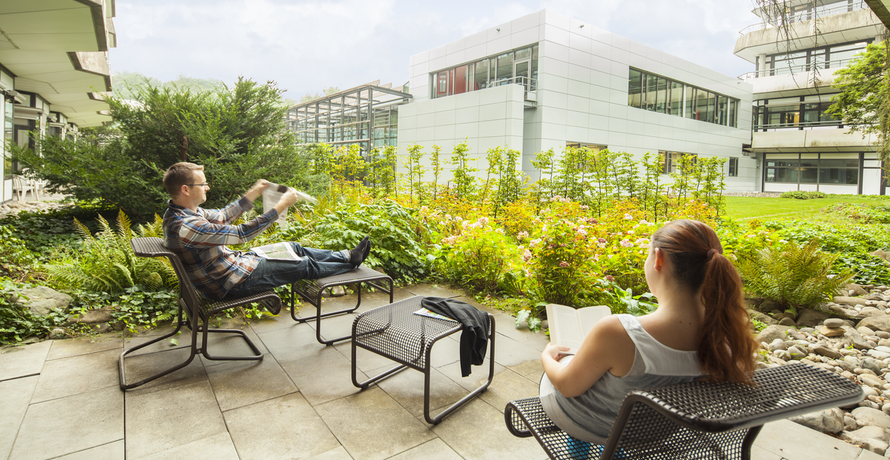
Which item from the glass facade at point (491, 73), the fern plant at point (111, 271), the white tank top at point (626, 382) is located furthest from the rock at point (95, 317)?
the glass facade at point (491, 73)

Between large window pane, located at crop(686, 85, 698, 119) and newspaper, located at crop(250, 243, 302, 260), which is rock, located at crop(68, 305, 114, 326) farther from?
large window pane, located at crop(686, 85, 698, 119)

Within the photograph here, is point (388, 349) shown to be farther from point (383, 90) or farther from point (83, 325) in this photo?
point (383, 90)

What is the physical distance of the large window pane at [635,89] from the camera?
2345cm

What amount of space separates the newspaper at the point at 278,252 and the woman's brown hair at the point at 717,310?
288 centimetres

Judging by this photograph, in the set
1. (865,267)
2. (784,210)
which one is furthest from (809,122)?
(865,267)

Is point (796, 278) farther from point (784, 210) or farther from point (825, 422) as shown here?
point (784, 210)

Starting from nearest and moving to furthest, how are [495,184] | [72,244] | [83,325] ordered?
[83,325] < [72,244] < [495,184]

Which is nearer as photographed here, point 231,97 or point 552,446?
point 552,446

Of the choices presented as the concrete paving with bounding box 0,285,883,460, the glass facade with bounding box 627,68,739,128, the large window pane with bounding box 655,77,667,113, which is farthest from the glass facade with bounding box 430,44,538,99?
the concrete paving with bounding box 0,285,883,460

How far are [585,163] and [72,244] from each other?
9165 mm

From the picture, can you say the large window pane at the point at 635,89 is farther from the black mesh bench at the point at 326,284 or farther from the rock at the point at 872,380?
the black mesh bench at the point at 326,284

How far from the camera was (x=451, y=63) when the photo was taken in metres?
23.2

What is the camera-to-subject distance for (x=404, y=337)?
8.73 feet

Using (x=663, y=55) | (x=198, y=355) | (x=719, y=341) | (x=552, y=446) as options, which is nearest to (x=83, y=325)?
(x=198, y=355)
